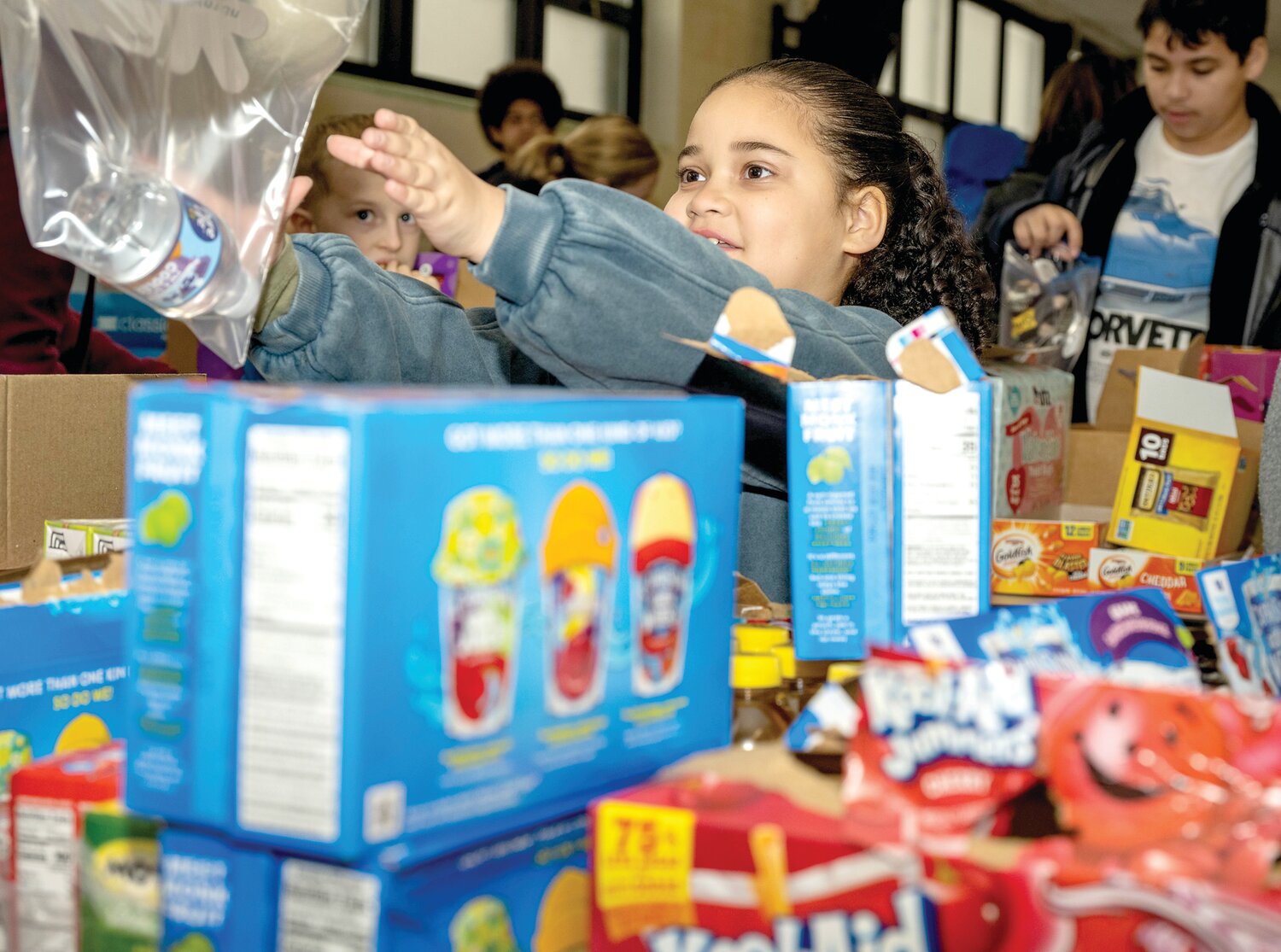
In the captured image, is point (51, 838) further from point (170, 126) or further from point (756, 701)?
point (170, 126)

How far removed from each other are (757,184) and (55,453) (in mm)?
762

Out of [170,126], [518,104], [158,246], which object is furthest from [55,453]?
[518,104]

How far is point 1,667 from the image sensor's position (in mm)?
714

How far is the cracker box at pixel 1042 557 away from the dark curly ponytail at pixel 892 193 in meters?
0.40

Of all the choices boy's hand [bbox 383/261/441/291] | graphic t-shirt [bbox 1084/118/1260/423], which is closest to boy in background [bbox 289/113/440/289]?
boy's hand [bbox 383/261/441/291]

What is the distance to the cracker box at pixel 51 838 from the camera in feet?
1.86

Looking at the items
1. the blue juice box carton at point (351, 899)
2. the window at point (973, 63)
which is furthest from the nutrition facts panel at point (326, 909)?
the window at point (973, 63)

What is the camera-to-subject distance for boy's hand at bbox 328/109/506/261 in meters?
0.79

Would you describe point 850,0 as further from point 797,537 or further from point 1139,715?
point 1139,715

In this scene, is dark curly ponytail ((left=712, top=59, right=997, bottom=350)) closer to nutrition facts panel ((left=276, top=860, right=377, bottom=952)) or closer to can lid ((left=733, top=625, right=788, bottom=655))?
can lid ((left=733, top=625, right=788, bottom=655))

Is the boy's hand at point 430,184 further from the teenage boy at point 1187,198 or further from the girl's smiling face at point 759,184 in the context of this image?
the teenage boy at point 1187,198

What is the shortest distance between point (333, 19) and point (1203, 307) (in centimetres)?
198

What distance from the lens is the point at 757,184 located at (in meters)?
1.37

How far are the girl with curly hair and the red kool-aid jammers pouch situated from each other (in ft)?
1.19
